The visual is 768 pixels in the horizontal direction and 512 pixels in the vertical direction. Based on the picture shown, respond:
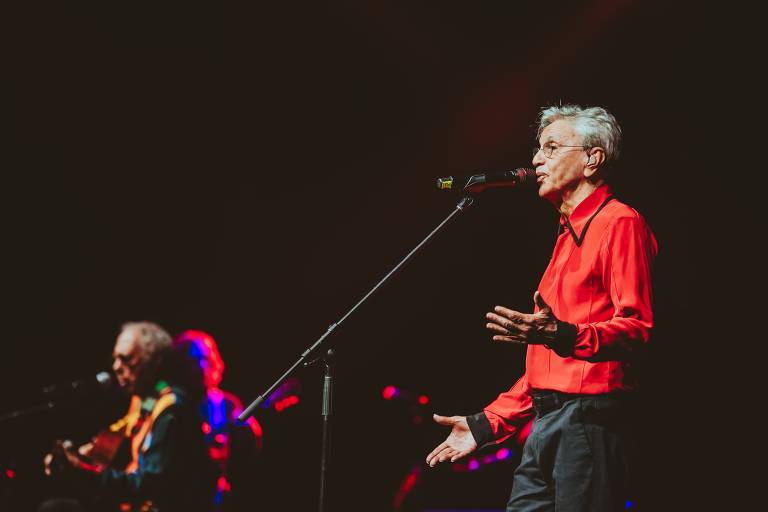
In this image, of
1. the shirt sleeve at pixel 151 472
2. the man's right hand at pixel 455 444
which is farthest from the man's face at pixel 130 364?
the man's right hand at pixel 455 444

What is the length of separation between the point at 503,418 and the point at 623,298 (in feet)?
2.14

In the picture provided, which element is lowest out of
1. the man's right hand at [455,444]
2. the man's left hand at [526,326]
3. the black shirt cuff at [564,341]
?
the man's right hand at [455,444]

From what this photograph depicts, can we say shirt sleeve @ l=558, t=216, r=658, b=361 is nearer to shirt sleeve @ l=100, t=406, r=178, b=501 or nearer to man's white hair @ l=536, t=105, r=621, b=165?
man's white hair @ l=536, t=105, r=621, b=165

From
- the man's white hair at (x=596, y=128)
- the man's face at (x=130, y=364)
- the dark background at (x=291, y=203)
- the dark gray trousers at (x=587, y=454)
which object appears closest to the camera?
the dark gray trousers at (x=587, y=454)

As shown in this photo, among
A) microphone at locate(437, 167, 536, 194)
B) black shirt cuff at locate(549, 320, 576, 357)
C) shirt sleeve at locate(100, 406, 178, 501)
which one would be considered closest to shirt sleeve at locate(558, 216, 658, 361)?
black shirt cuff at locate(549, 320, 576, 357)

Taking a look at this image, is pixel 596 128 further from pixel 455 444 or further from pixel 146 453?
pixel 146 453

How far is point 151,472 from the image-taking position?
408 centimetres

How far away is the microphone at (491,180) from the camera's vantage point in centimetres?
261

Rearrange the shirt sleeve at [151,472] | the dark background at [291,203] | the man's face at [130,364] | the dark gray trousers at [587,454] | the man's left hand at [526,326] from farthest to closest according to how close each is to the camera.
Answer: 1. the dark background at [291,203]
2. the man's face at [130,364]
3. the shirt sleeve at [151,472]
4. the dark gray trousers at [587,454]
5. the man's left hand at [526,326]

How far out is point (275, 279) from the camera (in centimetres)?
644

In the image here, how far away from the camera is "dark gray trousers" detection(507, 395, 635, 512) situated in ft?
6.92

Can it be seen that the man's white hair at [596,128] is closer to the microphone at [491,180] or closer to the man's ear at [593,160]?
the man's ear at [593,160]

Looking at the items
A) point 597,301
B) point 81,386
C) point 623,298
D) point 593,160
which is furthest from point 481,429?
point 81,386

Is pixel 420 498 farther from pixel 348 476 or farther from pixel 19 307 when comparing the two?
pixel 19 307
